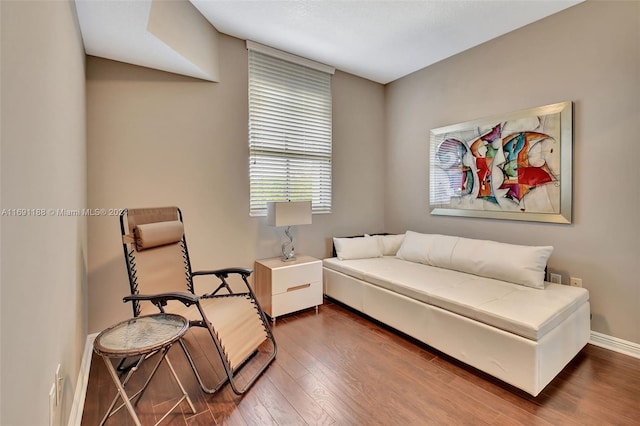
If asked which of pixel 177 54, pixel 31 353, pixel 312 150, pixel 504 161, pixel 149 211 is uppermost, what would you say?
pixel 177 54

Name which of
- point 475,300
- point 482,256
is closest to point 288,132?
point 482,256

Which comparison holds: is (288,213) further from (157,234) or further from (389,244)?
(389,244)

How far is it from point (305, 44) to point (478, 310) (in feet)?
9.69

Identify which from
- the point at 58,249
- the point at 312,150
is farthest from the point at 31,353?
the point at 312,150

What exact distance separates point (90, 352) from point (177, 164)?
1.66 metres

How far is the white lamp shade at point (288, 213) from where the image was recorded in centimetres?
303

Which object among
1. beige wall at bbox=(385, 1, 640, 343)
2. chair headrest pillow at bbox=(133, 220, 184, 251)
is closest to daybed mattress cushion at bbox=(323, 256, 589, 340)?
beige wall at bbox=(385, 1, 640, 343)

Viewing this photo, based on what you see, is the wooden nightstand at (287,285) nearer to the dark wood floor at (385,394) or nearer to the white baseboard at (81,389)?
the dark wood floor at (385,394)

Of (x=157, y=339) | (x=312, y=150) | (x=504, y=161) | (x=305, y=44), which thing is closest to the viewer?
(x=157, y=339)

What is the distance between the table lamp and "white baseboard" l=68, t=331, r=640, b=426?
1.77 m

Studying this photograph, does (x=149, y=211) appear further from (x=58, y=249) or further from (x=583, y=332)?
(x=583, y=332)

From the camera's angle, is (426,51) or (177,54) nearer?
(177,54)

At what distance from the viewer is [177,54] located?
2.40 m

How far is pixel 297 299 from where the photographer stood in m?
3.10
